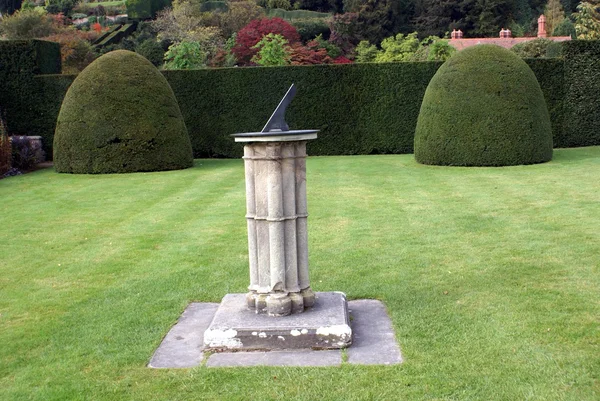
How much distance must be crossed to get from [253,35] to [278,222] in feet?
125

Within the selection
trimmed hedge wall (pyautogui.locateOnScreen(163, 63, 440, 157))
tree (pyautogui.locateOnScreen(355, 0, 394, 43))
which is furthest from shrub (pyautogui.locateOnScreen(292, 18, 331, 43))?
trimmed hedge wall (pyautogui.locateOnScreen(163, 63, 440, 157))

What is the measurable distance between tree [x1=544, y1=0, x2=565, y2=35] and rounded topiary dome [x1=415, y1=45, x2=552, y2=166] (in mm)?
38069

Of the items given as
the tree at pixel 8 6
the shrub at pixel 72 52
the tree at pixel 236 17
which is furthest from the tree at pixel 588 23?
the tree at pixel 8 6

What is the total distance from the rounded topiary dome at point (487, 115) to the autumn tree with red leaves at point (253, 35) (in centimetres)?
2746

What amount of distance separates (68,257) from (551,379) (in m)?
5.42

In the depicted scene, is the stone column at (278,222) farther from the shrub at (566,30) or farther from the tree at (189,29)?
the shrub at (566,30)

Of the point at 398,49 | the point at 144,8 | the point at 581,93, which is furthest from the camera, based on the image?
the point at 144,8

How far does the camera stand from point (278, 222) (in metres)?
4.56

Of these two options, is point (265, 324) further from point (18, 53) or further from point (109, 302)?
point (18, 53)

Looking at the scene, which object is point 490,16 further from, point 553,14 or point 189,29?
point 189,29

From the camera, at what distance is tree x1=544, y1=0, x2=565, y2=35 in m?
48.9

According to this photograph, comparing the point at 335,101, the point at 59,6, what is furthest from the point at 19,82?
the point at 59,6

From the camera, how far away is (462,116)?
571 inches

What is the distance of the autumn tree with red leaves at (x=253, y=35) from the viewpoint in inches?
1617
